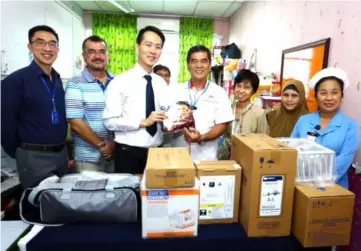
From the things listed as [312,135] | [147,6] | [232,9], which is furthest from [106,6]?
[312,135]

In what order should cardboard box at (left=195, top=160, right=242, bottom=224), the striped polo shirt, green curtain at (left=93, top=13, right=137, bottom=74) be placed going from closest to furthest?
cardboard box at (left=195, top=160, right=242, bottom=224)
the striped polo shirt
green curtain at (left=93, top=13, right=137, bottom=74)

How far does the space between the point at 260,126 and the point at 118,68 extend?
14.7ft

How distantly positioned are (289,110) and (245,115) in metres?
0.34

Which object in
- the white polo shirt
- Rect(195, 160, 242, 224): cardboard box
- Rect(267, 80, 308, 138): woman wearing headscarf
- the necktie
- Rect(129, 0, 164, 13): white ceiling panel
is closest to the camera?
Rect(195, 160, 242, 224): cardboard box

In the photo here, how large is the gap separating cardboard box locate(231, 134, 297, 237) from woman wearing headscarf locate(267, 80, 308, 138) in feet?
3.32

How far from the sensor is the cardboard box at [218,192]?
3.88 ft

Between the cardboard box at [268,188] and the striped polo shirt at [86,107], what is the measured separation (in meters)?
1.24

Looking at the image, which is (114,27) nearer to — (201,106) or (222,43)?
(222,43)

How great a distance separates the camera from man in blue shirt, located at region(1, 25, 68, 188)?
174 cm

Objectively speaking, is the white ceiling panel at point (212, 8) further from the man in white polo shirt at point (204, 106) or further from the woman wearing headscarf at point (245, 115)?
the man in white polo shirt at point (204, 106)

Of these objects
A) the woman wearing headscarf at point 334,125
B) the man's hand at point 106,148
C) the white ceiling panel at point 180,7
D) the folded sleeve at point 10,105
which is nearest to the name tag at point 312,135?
the woman wearing headscarf at point 334,125

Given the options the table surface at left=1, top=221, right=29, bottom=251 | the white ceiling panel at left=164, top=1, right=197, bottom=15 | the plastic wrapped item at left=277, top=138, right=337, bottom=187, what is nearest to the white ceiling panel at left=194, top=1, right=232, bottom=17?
the white ceiling panel at left=164, top=1, right=197, bottom=15

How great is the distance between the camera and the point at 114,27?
5859mm

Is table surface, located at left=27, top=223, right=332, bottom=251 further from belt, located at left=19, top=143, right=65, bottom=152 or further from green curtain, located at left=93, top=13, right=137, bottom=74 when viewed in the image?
green curtain, located at left=93, top=13, right=137, bottom=74
